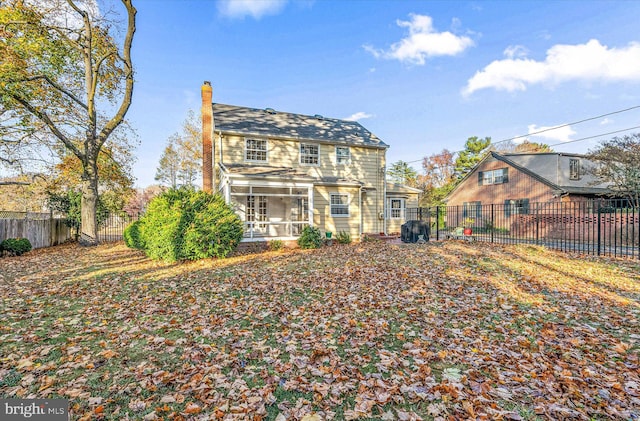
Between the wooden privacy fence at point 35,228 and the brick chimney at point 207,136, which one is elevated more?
Result: the brick chimney at point 207,136

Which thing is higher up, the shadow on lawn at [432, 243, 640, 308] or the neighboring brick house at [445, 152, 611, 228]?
the neighboring brick house at [445, 152, 611, 228]

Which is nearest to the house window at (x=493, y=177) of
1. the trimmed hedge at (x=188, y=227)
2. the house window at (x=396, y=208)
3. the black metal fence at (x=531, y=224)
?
the black metal fence at (x=531, y=224)

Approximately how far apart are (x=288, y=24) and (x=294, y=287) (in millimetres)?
15384

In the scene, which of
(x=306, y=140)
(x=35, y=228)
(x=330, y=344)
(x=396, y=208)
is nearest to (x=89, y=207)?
(x=35, y=228)

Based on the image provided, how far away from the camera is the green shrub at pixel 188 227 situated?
9.66m

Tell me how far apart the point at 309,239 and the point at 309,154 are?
6.04 m

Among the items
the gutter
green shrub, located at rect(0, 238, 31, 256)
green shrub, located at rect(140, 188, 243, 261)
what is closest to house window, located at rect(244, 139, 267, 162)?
the gutter

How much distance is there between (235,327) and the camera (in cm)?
470

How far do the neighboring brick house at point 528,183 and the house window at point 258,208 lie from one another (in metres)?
15.5

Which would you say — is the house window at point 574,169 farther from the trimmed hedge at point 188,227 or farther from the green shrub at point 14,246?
the green shrub at point 14,246

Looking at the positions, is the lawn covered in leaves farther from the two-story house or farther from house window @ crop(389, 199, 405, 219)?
house window @ crop(389, 199, 405, 219)

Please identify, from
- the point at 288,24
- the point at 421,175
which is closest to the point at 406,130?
the point at 421,175

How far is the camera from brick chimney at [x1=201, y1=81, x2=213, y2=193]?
16.8 m

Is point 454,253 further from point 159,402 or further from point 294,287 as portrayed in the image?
point 159,402
